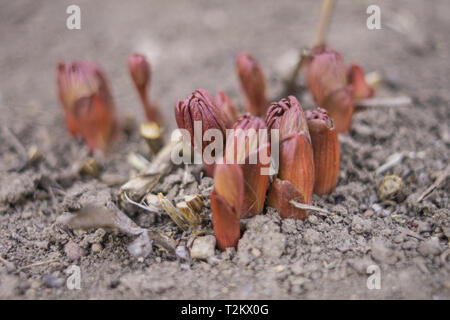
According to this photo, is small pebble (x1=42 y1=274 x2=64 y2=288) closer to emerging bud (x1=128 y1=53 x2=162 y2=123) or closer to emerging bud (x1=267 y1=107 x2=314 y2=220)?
emerging bud (x1=267 y1=107 x2=314 y2=220)

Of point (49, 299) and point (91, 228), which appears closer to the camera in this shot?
point (49, 299)

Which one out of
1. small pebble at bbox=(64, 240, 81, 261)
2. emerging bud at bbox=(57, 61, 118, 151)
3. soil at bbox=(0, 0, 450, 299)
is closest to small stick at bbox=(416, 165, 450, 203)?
soil at bbox=(0, 0, 450, 299)

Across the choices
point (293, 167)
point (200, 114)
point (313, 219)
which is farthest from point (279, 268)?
point (200, 114)

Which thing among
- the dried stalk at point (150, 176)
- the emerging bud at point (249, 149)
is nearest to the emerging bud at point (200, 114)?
the emerging bud at point (249, 149)

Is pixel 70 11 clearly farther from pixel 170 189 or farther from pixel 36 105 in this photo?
pixel 170 189

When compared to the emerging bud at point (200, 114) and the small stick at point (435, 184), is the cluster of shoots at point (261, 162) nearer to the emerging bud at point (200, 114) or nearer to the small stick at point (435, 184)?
the emerging bud at point (200, 114)

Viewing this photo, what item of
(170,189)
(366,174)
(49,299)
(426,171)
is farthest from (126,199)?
(426,171)
